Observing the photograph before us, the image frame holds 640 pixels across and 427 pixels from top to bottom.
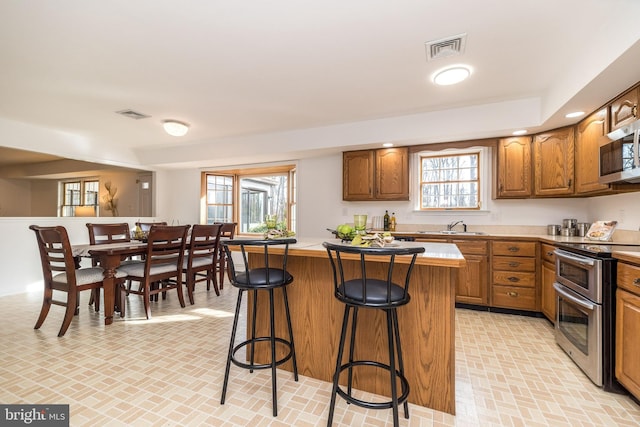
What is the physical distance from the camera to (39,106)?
3324mm

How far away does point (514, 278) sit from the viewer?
317 centimetres

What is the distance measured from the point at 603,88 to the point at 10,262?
6.68 metres

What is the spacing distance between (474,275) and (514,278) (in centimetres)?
38

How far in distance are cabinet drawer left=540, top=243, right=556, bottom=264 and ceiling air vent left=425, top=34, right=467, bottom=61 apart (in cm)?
197

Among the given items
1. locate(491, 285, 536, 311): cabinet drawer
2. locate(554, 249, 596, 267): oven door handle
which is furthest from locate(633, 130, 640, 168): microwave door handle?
locate(491, 285, 536, 311): cabinet drawer

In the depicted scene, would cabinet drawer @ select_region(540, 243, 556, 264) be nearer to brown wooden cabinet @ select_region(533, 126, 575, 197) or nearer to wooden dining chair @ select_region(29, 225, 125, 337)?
brown wooden cabinet @ select_region(533, 126, 575, 197)

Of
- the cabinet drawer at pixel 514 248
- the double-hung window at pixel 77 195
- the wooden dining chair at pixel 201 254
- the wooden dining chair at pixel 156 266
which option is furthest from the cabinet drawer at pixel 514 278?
the double-hung window at pixel 77 195

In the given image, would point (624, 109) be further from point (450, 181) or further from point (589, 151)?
point (450, 181)

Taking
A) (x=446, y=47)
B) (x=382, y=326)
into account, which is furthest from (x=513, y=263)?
(x=446, y=47)

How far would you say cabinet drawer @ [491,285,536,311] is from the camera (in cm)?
312

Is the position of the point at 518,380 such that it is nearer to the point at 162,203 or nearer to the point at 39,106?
the point at 39,106

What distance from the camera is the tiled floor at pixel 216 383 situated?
1.57 meters

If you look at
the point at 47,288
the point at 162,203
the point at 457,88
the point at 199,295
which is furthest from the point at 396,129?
the point at 162,203

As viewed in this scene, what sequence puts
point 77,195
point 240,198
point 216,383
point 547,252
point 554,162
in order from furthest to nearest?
point 240,198
point 77,195
point 554,162
point 547,252
point 216,383
